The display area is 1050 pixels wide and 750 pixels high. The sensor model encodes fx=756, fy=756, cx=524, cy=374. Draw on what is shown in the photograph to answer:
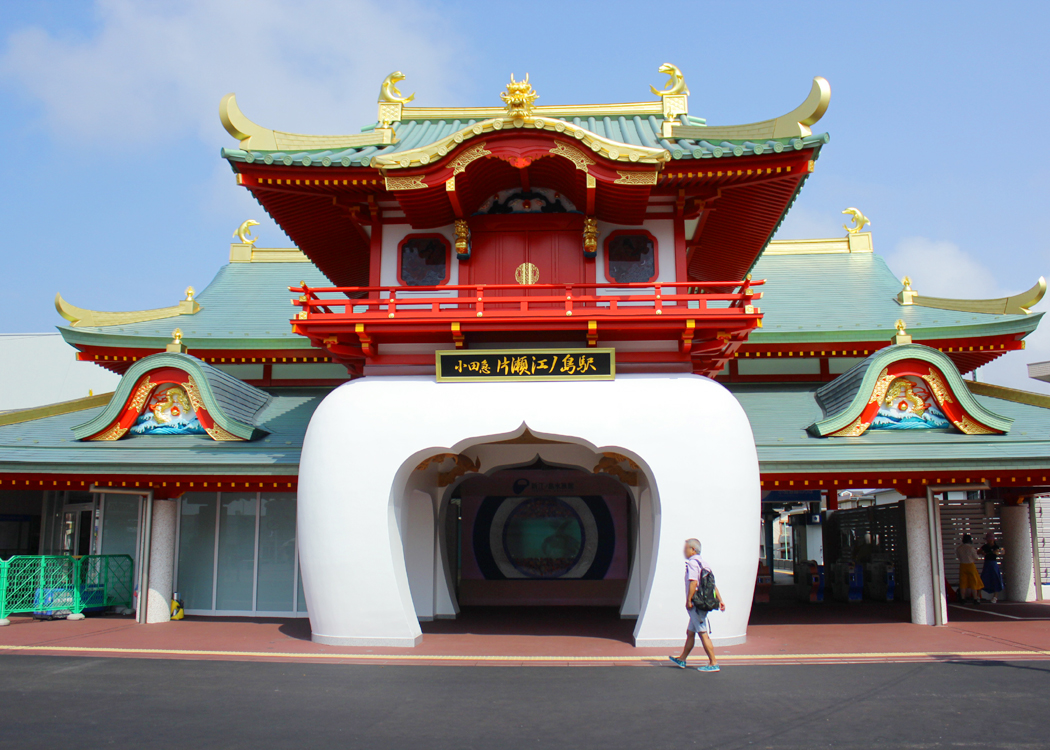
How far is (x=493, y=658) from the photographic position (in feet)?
33.2

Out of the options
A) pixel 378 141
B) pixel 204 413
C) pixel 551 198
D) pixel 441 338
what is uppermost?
pixel 378 141

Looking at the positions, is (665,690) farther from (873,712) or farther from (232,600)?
(232,600)

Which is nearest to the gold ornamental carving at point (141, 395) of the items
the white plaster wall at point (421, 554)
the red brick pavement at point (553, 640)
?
the red brick pavement at point (553, 640)

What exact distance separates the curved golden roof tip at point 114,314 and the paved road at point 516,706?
8481 mm

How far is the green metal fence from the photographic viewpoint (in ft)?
44.1

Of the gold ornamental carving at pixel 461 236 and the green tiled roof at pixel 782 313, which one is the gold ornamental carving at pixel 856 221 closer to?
the green tiled roof at pixel 782 313

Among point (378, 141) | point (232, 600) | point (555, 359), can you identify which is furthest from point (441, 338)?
point (232, 600)

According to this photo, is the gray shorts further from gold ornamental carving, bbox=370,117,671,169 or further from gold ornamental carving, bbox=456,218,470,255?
gold ornamental carving, bbox=456,218,470,255

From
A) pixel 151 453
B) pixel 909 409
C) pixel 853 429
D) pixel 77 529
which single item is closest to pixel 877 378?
pixel 909 409

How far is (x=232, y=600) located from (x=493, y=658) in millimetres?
6752

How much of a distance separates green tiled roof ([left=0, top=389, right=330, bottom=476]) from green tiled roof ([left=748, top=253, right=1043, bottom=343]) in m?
9.42

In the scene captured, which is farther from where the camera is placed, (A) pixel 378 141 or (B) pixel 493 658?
(A) pixel 378 141

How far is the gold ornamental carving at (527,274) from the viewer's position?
12570 millimetres

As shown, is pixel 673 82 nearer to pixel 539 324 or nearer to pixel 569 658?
pixel 539 324
